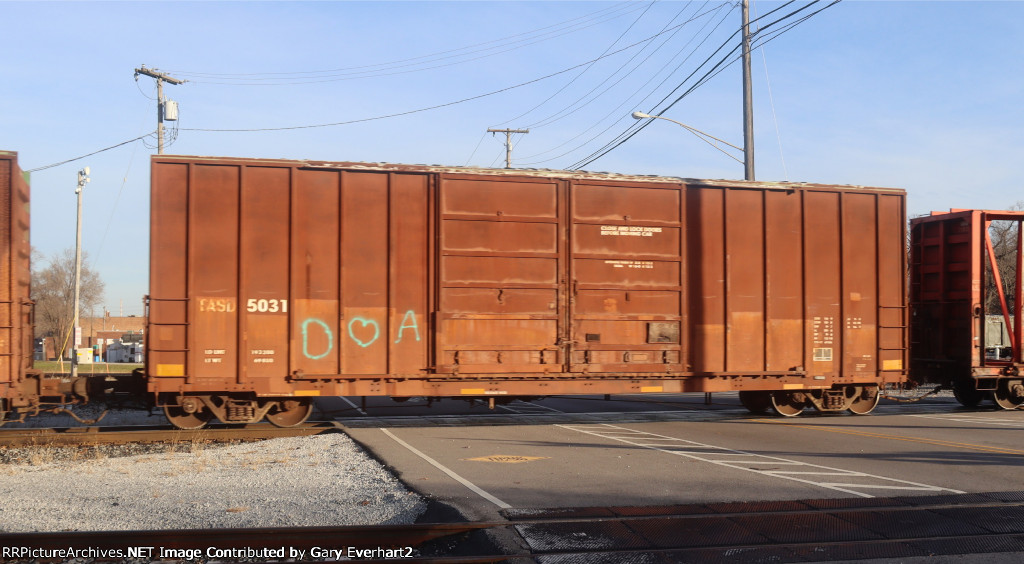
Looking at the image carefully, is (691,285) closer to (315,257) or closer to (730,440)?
(730,440)

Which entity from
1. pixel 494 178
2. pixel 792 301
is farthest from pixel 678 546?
pixel 792 301

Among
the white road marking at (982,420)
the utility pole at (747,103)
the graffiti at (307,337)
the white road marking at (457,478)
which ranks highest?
the utility pole at (747,103)

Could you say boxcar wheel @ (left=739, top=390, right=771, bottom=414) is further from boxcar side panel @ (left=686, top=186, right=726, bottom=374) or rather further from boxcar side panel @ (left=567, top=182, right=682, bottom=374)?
boxcar side panel @ (left=567, top=182, right=682, bottom=374)

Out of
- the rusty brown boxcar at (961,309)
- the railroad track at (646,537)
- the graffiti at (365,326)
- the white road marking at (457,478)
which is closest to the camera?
the railroad track at (646,537)

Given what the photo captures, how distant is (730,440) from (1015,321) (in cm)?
919

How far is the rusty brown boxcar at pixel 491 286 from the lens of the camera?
43.3ft

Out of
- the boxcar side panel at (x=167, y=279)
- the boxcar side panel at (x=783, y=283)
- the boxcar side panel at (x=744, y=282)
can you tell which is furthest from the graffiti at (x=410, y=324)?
the boxcar side panel at (x=783, y=283)

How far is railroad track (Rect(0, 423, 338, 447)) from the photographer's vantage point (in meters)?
12.9

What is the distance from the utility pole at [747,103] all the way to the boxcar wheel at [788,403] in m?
7.80

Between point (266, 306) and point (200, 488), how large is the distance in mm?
4724

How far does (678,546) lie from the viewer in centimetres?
657

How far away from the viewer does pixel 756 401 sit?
17.2 metres

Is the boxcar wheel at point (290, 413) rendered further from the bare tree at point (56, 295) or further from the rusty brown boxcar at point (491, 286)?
the bare tree at point (56, 295)

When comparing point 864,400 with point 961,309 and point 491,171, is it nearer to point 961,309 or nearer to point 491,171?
point 961,309
